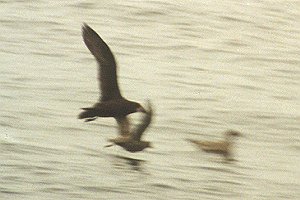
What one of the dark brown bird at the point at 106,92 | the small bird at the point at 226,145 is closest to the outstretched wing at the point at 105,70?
the dark brown bird at the point at 106,92

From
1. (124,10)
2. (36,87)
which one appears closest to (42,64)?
(36,87)

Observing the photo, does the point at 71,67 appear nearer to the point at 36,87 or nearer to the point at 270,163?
the point at 36,87

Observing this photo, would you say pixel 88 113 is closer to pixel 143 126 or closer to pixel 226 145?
pixel 143 126

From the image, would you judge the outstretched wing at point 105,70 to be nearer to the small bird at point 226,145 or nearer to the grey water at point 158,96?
the grey water at point 158,96

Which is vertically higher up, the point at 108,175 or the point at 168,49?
the point at 168,49

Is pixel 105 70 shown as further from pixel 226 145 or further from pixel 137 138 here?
pixel 226 145

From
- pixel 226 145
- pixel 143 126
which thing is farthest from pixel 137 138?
pixel 226 145
